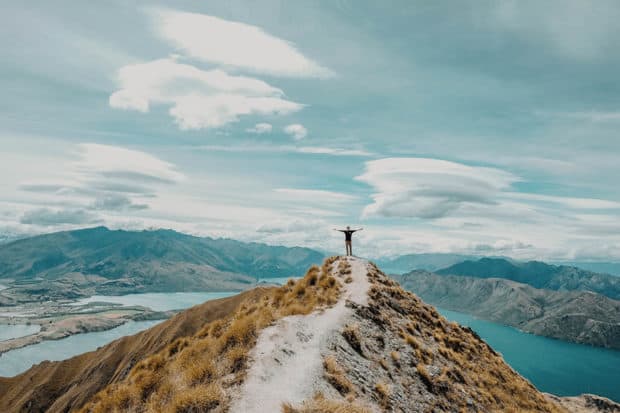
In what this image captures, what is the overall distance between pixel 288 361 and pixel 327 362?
2.27 meters

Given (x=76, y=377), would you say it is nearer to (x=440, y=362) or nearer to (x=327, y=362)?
(x=440, y=362)

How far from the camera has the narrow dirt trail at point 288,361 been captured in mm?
15844

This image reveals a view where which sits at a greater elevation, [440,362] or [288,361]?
[288,361]

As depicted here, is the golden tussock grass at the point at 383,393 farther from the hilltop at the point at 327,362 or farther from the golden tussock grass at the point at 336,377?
the golden tussock grass at the point at 336,377

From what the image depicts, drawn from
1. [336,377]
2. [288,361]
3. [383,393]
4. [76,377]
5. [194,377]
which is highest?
[288,361]

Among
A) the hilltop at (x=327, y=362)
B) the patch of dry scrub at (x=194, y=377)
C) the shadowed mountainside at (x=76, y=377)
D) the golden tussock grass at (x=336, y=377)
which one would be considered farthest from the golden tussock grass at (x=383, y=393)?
the shadowed mountainside at (x=76, y=377)

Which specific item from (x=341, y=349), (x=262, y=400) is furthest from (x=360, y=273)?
(x=262, y=400)

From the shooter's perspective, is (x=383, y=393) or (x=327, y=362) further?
(x=383, y=393)

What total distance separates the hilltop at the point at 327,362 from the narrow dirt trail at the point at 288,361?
63 mm

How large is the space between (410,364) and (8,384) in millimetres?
247465

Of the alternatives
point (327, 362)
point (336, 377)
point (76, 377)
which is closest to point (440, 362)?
point (327, 362)

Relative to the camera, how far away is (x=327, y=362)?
→ 65.4 ft

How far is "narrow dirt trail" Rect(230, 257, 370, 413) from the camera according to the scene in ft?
52.0

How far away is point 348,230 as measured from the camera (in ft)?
152
